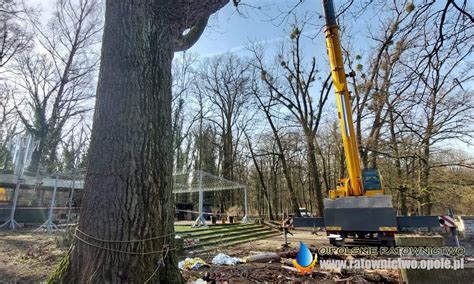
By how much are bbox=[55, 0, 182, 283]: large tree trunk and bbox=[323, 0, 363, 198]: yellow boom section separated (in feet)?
20.3

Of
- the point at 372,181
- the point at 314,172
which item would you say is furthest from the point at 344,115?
the point at 314,172

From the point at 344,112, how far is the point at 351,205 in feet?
8.67

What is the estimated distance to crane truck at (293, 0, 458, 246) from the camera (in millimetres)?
6855

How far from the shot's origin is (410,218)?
7137mm

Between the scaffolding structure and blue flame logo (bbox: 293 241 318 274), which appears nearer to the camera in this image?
blue flame logo (bbox: 293 241 318 274)

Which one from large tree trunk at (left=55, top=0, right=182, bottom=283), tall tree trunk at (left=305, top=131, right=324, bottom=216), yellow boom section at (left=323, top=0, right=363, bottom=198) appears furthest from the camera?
tall tree trunk at (left=305, top=131, right=324, bottom=216)

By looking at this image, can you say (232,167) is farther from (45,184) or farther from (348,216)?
(348,216)

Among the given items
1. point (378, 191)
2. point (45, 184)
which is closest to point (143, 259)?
point (378, 191)

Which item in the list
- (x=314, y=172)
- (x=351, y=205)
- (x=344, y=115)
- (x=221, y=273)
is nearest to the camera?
(x=221, y=273)

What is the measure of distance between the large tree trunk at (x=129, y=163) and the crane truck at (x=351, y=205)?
505cm

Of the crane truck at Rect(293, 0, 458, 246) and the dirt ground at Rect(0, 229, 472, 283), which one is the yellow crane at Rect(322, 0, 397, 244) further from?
the dirt ground at Rect(0, 229, 472, 283)

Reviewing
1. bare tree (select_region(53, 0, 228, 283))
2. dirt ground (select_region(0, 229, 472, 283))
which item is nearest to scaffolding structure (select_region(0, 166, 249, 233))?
dirt ground (select_region(0, 229, 472, 283))

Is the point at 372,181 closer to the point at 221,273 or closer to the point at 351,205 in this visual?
the point at 351,205

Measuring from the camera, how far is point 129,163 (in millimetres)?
2438
